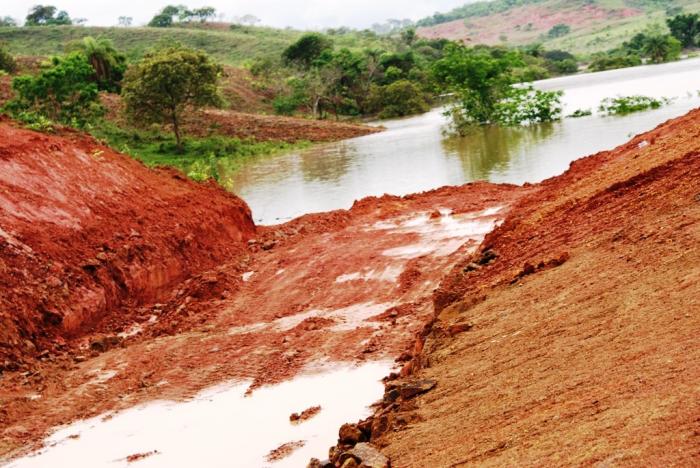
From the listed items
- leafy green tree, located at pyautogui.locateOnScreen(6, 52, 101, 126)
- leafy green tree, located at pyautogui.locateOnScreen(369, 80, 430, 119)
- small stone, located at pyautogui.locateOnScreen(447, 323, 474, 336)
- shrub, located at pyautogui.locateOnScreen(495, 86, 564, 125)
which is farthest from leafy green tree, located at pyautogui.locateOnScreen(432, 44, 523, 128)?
small stone, located at pyautogui.locateOnScreen(447, 323, 474, 336)

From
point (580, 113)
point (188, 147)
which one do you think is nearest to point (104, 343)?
point (580, 113)

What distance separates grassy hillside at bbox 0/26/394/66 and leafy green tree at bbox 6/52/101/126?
37.9 m

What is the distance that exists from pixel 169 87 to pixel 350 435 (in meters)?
34.3

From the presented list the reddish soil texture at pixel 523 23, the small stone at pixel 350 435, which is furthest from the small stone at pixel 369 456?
the reddish soil texture at pixel 523 23

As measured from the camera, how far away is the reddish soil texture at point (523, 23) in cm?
A: 13438

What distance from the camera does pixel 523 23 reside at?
149750 millimetres

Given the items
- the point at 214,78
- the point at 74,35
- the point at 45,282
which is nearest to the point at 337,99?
the point at 214,78

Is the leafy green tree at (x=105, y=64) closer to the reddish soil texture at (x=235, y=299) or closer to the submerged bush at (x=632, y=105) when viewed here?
the submerged bush at (x=632, y=105)

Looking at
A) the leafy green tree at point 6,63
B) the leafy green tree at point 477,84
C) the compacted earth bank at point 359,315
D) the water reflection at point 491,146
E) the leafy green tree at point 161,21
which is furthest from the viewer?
the leafy green tree at point 161,21

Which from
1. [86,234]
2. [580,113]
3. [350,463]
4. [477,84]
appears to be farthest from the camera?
[477,84]

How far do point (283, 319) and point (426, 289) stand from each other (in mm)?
2048

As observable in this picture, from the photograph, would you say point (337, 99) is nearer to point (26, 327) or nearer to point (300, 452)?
point (26, 327)

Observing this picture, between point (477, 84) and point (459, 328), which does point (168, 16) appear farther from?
point (459, 328)

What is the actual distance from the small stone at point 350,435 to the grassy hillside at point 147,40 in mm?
74234
